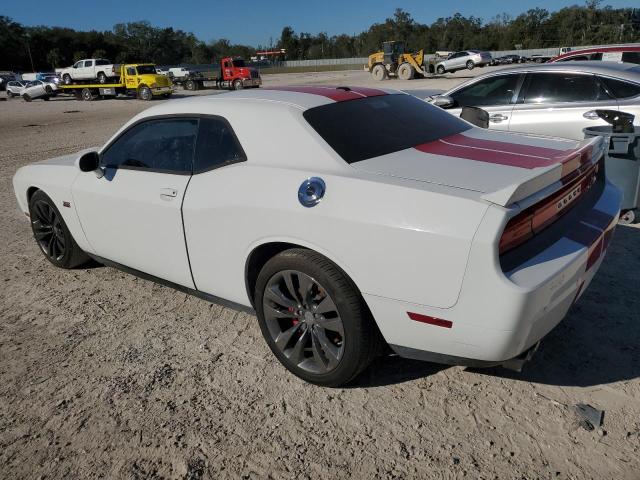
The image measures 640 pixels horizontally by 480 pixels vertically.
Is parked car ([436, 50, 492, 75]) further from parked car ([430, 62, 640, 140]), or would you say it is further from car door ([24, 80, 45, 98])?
parked car ([430, 62, 640, 140])

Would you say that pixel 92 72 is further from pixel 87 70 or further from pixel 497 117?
pixel 497 117

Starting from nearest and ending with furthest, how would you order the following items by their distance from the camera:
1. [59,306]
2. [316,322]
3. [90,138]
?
[316,322]
[59,306]
[90,138]

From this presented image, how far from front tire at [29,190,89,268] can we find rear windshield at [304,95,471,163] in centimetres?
261

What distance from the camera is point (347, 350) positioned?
2602mm

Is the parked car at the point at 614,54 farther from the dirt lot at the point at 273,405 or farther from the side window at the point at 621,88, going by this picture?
the dirt lot at the point at 273,405

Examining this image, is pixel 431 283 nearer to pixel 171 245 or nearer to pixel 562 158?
pixel 562 158

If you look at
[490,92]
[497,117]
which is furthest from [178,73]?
[497,117]

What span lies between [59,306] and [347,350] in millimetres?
2575

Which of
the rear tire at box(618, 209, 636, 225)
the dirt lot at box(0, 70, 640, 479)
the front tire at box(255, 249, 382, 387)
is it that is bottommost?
the dirt lot at box(0, 70, 640, 479)

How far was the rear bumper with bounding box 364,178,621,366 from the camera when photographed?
2.07 m

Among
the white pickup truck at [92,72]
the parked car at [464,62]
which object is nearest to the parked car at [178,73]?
the white pickup truck at [92,72]

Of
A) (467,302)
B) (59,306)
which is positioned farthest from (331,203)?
(59,306)

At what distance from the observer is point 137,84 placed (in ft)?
97.3

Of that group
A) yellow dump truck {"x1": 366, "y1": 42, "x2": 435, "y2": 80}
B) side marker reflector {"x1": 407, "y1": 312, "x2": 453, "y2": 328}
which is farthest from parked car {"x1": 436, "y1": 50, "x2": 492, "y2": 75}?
side marker reflector {"x1": 407, "y1": 312, "x2": 453, "y2": 328}
